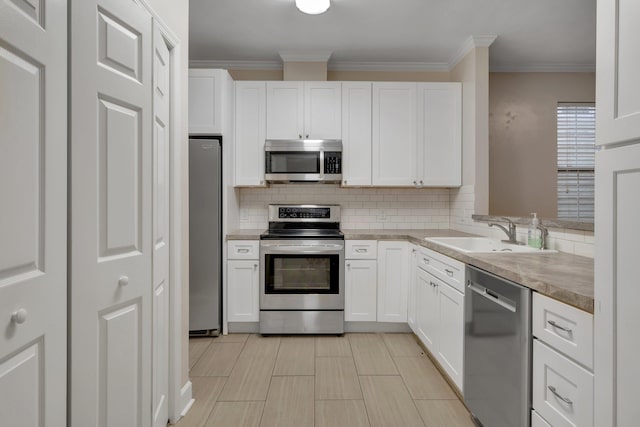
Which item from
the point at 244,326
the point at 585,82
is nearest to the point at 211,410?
the point at 244,326

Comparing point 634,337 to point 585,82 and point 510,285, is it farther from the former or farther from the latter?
point 585,82

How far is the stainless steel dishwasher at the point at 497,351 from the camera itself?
1450 mm

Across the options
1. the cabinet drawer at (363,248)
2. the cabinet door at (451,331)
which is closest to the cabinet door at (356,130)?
the cabinet drawer at (363,248)

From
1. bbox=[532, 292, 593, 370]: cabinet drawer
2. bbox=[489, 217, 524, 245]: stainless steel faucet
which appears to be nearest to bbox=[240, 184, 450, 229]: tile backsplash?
bbox=[489, 217, 524, 245]: stainless steel faucet

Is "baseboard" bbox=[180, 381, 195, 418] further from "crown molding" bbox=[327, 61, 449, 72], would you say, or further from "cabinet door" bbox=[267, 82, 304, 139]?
"crown molding" bbox=[327, 61, 449, 72]

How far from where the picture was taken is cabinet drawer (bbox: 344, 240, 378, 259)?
11.0 feet

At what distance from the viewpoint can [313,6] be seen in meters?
2.69

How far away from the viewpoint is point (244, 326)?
3.37 m

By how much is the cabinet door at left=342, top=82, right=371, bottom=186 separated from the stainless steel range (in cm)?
75

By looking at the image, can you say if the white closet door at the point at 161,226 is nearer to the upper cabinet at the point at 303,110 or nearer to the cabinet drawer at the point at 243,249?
the cabinet drawer at the point at 243,249

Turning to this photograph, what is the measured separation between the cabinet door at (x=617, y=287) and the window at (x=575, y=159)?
11.4 feet

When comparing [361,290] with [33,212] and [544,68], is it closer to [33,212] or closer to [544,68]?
[33,212]

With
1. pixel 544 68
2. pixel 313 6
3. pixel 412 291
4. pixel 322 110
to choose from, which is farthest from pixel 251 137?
pixel 544 68

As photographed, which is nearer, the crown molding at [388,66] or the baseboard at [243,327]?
the baseboard at [243,327]
